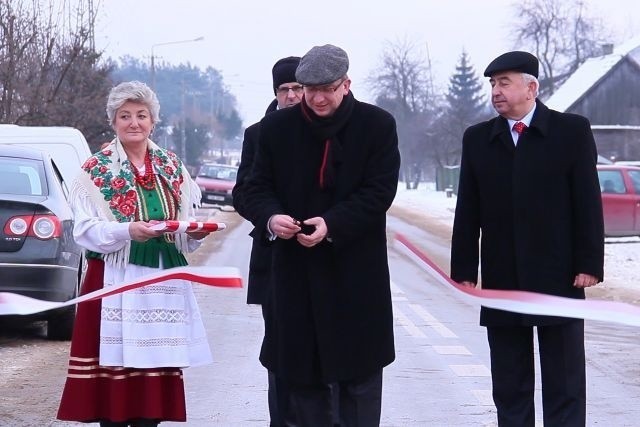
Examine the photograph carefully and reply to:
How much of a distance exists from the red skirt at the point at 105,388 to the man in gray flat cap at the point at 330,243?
0.67m

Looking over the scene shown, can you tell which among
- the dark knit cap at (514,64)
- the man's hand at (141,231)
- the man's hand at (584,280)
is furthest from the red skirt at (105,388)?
the dark knit cap at (514,64)

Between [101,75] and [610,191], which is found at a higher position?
[101,75]

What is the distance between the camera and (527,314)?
5.70 metres

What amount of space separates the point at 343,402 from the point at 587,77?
68.3 m

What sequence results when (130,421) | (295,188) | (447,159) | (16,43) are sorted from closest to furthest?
(295,188) → (130,421) → (16,43) → (447,159)

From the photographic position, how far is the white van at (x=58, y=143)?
14383 mm

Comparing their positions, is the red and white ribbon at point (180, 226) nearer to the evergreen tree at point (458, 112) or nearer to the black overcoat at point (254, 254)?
the black overcoat at point (254, 254)

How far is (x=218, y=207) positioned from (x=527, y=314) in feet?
131

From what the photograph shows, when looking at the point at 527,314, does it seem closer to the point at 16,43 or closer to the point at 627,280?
the point at 627,280

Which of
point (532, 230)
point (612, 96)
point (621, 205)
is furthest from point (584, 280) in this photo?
point (612, 96)

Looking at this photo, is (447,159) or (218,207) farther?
(447,159)

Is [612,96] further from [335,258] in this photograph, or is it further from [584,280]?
[335,258]

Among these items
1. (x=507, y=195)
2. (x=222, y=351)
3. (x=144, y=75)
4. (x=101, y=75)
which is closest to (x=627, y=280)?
(x=222, y=351)

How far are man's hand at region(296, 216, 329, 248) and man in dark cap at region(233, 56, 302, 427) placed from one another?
90 centimetres
